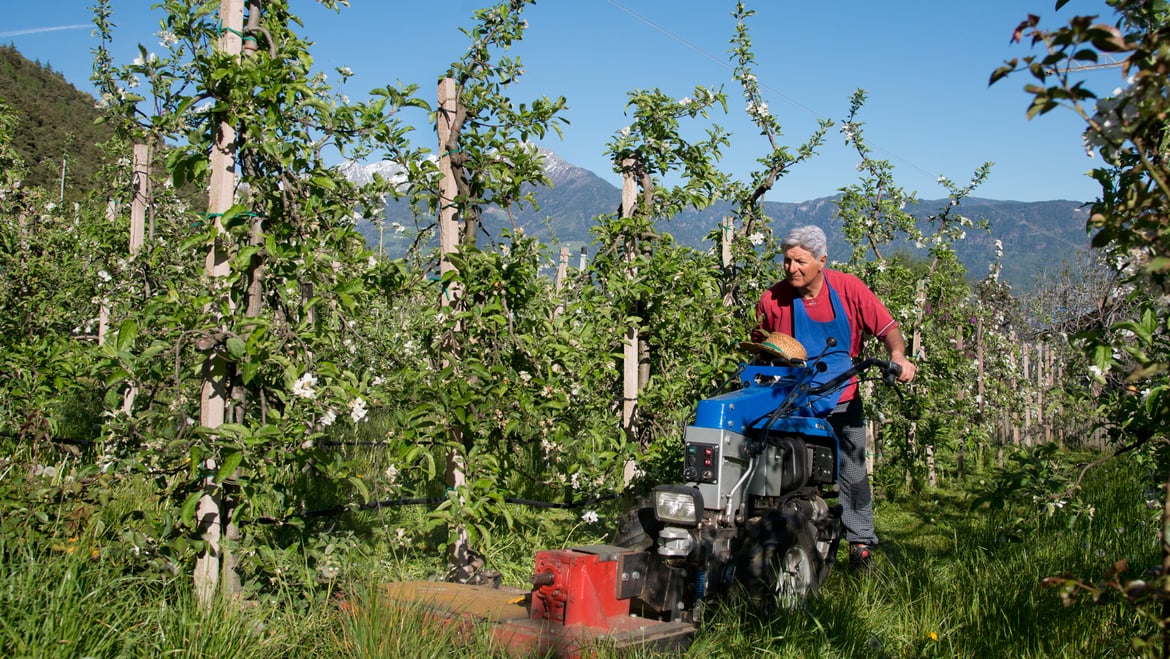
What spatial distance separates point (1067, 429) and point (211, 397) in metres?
16.1

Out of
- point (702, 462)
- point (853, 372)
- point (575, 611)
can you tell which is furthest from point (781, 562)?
point (575, 611)

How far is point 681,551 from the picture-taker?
3.96 metres

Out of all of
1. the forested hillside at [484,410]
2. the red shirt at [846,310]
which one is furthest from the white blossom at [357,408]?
the red shirt at [846,310]

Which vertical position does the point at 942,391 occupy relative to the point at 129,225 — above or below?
below

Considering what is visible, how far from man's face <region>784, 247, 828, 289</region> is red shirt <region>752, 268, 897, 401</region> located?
107mm

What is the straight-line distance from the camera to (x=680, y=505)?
4027 mm

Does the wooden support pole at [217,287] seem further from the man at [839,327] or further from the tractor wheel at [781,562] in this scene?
the man at [839,327]

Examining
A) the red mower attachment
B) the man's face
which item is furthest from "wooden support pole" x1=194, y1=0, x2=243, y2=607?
the man's face

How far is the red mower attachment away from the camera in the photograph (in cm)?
338

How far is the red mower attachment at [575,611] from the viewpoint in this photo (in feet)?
11.1

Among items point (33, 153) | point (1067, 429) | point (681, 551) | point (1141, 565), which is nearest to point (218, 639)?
point (681, 551)

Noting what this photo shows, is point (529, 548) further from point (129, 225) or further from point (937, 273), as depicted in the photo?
point (937, 273)

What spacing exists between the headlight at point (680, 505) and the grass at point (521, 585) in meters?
0.44

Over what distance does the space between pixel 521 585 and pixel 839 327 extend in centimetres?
225
